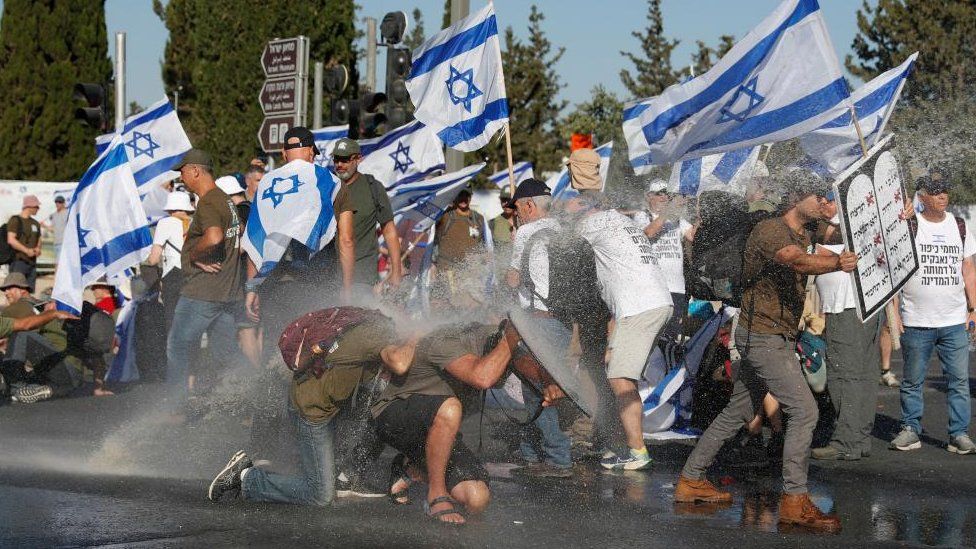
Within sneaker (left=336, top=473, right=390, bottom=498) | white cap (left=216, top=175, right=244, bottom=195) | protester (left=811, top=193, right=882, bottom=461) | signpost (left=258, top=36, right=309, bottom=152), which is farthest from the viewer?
signpost (left=258, top=36, right=309, bottom=152)

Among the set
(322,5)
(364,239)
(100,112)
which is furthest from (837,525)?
(322,5)

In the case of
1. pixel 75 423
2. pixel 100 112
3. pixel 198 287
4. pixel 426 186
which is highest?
pixel 100 112

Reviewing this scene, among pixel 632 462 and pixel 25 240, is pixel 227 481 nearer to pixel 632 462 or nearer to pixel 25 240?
pixel 632 462

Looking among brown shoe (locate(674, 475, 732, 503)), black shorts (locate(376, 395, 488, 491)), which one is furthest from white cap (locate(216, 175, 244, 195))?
brown shoe (locate(674, 475, 732, 503))

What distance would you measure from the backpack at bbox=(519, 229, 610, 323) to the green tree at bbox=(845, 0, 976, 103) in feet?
83.9

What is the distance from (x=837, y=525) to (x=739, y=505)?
0.70 metres

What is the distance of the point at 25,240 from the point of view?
1955cm

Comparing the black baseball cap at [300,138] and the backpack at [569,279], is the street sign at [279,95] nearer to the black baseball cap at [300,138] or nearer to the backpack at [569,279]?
the black baseball cap at [300,138]

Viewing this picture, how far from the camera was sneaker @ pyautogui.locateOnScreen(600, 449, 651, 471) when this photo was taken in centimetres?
811

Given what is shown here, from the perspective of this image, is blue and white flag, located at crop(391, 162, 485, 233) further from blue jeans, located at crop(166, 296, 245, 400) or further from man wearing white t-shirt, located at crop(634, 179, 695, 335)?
blue jeans, located at crop(166, 296, 245, 400)

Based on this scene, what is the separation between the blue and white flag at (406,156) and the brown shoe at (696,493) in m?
7.35

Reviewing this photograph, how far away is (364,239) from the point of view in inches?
353

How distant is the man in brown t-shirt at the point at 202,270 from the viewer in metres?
9.25

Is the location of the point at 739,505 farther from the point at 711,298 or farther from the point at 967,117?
the point at 967,117
